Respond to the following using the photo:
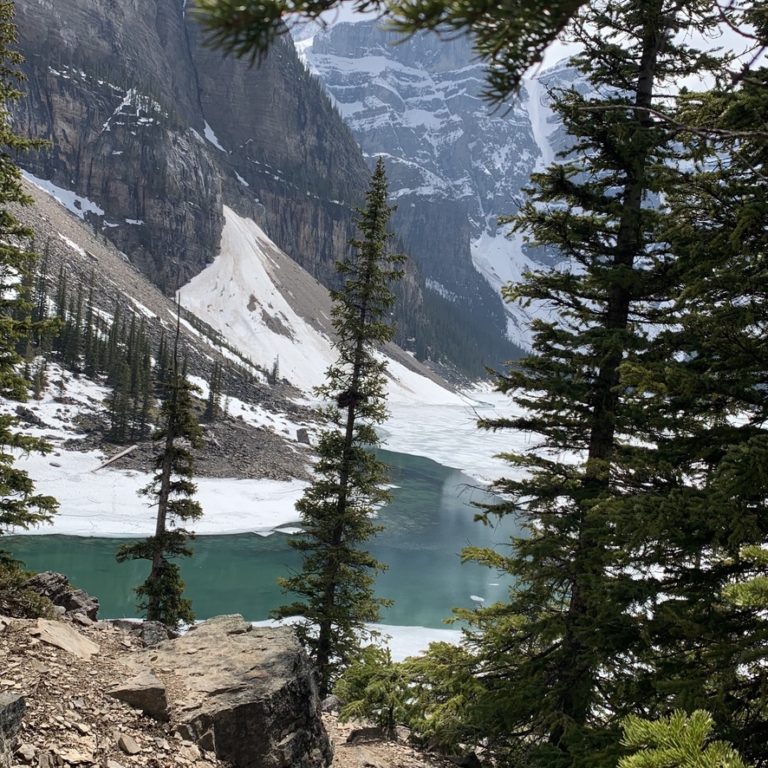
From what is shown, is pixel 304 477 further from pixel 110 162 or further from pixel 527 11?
pixel 110 162

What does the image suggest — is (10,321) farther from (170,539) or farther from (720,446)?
(720,446)

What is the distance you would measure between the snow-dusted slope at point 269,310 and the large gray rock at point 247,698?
91979 millimetres

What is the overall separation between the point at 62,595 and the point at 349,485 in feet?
22.3

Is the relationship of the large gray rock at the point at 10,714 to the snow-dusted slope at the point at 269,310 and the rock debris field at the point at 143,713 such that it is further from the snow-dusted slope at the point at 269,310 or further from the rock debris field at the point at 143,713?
the snow-dusted slope at the point at 269,310

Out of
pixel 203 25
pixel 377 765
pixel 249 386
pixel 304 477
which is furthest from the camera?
pixel 249 386

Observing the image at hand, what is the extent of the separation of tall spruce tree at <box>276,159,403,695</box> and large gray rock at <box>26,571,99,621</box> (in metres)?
4.52

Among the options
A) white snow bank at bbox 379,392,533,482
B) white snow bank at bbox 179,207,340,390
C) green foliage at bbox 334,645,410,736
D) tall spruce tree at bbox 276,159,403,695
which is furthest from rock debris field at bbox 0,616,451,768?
white snow bank at bbox 179,207,340,390

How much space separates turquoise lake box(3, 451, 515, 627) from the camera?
28.0m

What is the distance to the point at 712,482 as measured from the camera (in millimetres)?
4277

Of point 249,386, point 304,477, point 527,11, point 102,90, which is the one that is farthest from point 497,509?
point 102,90

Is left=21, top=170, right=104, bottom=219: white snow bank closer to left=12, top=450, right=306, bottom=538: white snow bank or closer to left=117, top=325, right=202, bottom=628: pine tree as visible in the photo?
left=12, top=450, right=306, bottom=538: white snow bank

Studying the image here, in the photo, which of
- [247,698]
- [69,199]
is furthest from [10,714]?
[69,199]

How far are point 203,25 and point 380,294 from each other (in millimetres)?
13304

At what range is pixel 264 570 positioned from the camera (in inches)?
1307
